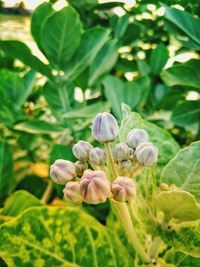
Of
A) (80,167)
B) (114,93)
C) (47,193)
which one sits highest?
(80,167)

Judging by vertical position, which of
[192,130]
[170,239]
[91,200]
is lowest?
[192,130]

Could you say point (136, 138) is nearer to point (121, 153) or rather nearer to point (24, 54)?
point (121, 153)

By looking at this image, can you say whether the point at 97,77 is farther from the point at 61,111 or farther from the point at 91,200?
the point at 91,200

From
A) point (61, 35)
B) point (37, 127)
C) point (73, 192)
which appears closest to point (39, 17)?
point (61, 35)

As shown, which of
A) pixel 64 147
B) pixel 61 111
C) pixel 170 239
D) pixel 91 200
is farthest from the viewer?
pixel 61 111

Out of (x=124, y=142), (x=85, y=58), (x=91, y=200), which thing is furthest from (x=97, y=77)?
(x=91, y=200)

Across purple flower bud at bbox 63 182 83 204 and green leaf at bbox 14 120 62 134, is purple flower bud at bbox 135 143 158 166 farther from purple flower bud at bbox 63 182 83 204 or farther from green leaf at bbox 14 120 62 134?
green leaf at bbox 14 120 62 134
